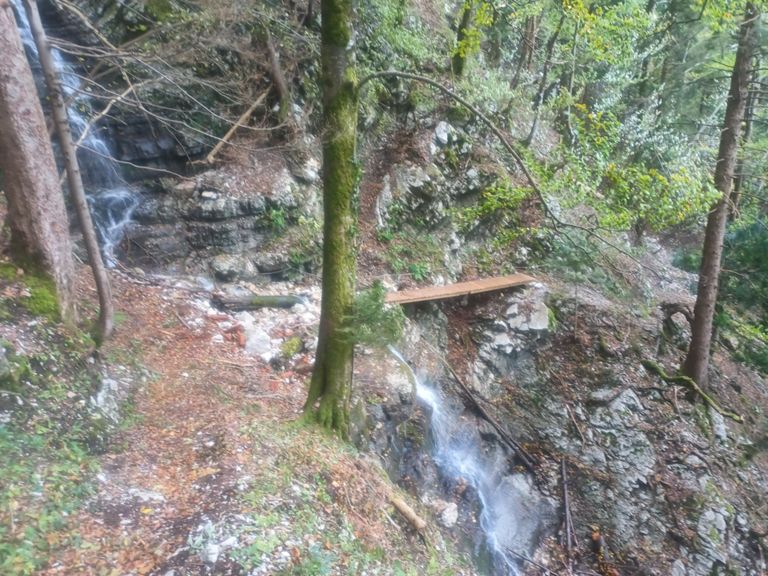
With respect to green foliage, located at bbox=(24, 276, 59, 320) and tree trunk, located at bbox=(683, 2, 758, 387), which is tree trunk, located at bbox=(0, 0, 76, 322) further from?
tree trunk, located at bbox=(683, 2, 758, 387)

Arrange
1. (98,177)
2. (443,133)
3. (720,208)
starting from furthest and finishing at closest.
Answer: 1. (443,133)
2. (98,177)
3. (720,208)

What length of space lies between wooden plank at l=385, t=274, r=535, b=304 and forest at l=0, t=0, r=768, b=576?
9 cm

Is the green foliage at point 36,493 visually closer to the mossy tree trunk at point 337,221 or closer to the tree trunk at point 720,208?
the mossy tree trunk at point 337,221

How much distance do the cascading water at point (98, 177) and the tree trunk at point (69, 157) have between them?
330 cm

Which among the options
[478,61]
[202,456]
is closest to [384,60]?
[478,61]

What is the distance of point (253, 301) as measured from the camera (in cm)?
950

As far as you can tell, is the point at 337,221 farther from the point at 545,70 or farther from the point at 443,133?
the point at 545,70

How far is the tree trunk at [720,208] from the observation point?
8.64 metres

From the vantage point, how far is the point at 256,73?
10609 millimetres

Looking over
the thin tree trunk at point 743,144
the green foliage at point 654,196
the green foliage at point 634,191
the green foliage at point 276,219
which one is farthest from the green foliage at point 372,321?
the thin tree trunk at point 743,144

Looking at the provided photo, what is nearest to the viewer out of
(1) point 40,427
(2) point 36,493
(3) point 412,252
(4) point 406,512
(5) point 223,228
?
(2) point 36,493

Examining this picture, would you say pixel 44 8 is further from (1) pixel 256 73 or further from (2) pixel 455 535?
(2) pixel 455 535

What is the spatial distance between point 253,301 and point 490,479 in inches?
226

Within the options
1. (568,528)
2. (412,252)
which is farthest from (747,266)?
(412,252)
